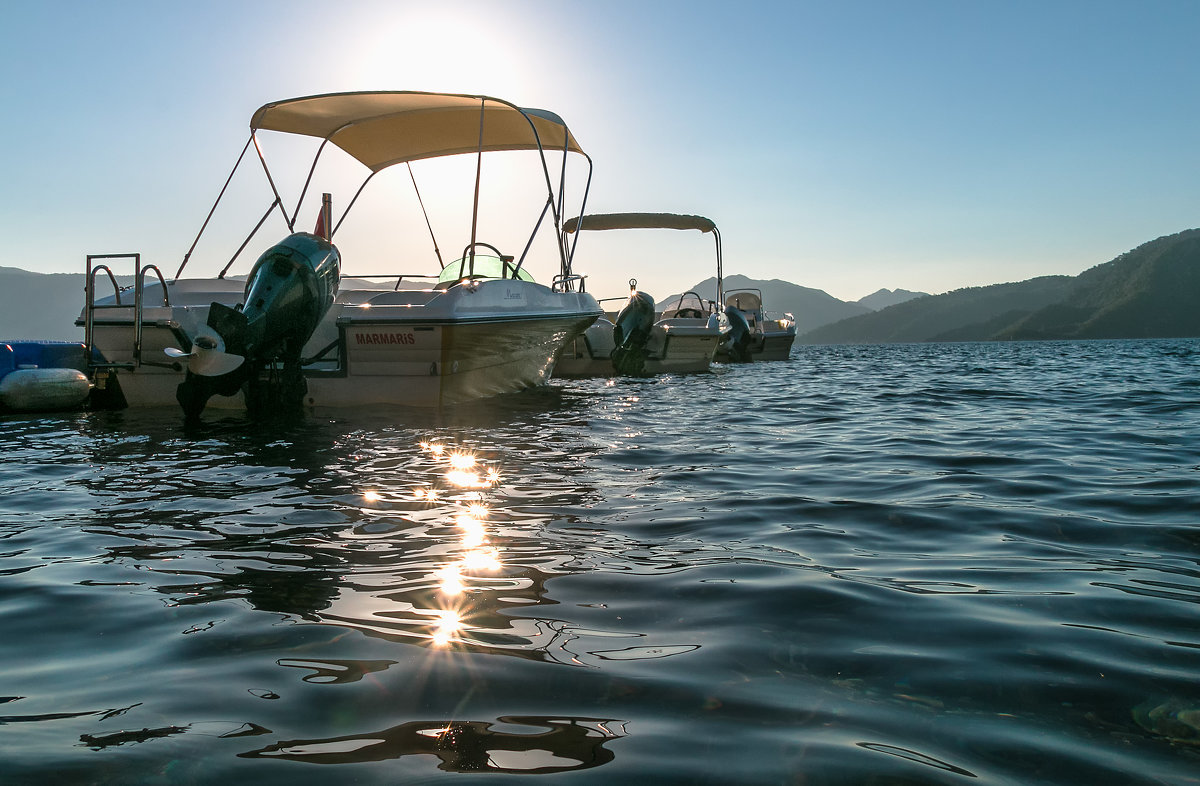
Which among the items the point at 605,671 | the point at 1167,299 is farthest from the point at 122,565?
the point at 1167,299

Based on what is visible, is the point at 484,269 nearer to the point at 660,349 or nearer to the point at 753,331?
the point at 660,349

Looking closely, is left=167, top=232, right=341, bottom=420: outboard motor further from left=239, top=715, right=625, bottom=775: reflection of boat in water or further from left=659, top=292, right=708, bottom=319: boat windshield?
left=659, top=292, right=708, bottom=319: boat windshield

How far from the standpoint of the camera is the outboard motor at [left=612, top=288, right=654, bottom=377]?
1839 cm

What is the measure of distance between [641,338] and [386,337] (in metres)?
10.4

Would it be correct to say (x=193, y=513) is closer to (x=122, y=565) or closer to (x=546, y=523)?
(x=122, y=565)

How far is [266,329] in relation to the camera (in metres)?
8.20

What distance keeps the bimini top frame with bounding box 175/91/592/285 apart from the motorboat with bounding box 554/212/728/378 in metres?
4.75

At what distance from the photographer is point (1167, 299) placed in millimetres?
179750

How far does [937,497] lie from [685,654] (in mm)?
2799

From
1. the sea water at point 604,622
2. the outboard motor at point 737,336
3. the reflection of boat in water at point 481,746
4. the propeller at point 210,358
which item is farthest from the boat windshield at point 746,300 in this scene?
the reflection of boat in water at point 481,746

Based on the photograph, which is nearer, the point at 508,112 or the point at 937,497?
the point at 937,497

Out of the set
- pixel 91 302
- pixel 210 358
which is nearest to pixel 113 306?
pixel 91 302

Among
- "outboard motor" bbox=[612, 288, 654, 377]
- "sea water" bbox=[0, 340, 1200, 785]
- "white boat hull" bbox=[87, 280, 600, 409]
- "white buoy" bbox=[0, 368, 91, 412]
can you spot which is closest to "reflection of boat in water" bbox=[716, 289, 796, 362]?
"outboard motor" bbox=[612, 288, 654, 377]

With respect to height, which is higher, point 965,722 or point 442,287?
point 442,287
